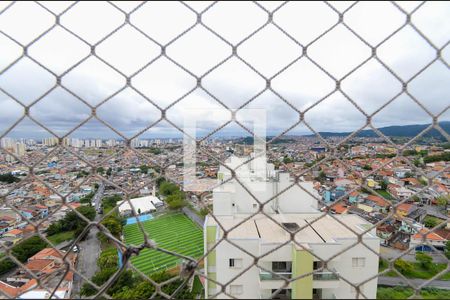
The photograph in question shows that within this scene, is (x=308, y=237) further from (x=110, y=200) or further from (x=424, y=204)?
(x=424, y=204)

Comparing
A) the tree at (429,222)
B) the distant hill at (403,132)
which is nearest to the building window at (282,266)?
the distant hill at (403,132)

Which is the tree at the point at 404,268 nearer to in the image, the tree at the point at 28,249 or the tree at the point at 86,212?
the tree at the point at 86,212

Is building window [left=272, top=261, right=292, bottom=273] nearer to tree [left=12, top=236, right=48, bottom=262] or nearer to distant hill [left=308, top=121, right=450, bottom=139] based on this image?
distant hill [left=308, top=121, right=450, bottom=139]

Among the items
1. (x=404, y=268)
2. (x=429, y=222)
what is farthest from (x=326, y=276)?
(x=429, y=222)

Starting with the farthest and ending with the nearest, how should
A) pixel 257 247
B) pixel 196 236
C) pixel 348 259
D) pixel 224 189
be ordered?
pixel 196 236
pixel 224 189
pixel 257 247
pixel 348 259

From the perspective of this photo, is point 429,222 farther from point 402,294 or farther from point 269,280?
point 269,280

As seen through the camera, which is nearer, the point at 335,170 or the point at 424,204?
the point at 335,170


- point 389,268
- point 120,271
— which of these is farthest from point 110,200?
point 389,268
